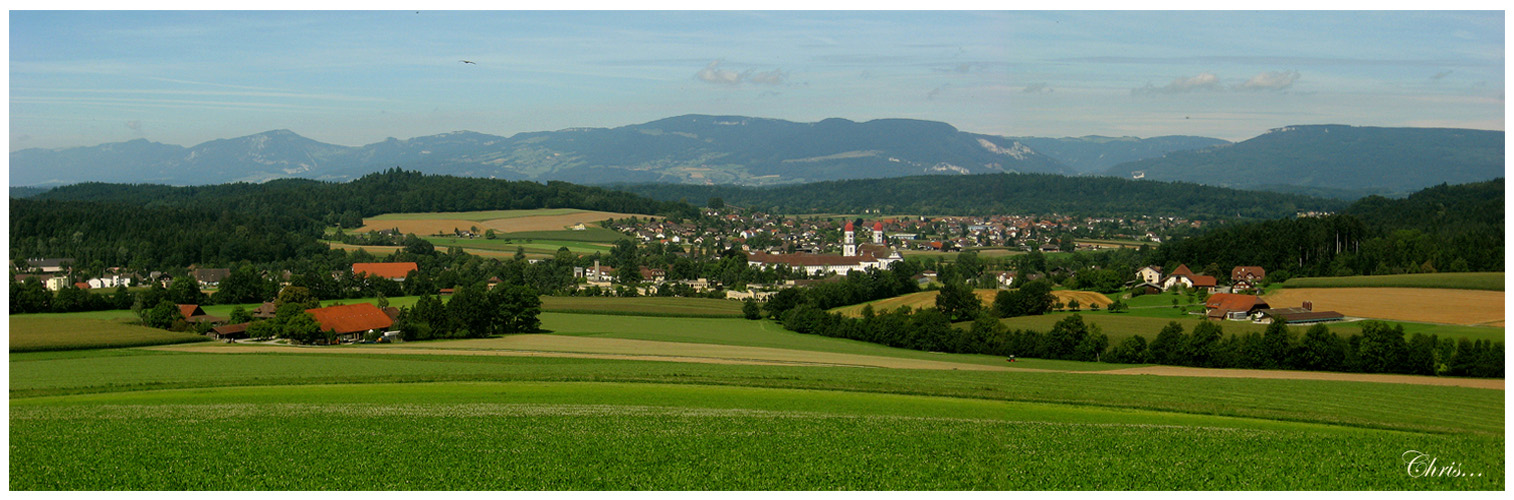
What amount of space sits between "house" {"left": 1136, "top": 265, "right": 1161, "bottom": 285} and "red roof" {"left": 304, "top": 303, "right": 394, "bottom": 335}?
4028 centimetres

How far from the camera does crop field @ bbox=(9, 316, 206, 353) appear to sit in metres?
29.6

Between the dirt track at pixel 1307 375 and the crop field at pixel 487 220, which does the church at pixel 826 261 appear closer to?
the crop field at pixel 487 220

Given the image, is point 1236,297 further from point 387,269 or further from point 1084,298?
point 387,269

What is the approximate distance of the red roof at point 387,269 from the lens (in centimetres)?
5762

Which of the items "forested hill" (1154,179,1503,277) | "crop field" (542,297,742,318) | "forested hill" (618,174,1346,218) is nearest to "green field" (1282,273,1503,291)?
"forested hill" (1154,179,1503,277)

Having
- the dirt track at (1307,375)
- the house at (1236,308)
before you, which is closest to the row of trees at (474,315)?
the dirt track at (1307,375)

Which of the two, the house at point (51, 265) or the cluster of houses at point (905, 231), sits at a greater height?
the cluster of houses at point (905, 231)

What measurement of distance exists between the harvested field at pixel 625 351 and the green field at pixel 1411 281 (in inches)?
1017

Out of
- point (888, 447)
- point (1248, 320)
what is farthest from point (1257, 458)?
point (1248, 320)

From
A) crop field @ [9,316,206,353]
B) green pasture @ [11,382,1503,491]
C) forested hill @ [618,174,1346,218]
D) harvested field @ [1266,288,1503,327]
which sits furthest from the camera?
forested hill @ [618,174,1346,218]

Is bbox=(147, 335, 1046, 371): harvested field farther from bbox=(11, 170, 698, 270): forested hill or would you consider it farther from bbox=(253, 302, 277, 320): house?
bbox=(11, 170, 698, 270): forested hill

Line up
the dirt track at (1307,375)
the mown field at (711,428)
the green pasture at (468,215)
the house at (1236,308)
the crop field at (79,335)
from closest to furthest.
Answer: the mown field at (711,428)
the dirt track at (1307,375)
the crop field at (79,335)
the house at (1236,308)
the green pasture at (468,215)

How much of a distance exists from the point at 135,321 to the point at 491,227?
63.2m

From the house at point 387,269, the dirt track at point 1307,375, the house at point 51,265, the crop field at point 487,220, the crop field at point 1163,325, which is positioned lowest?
the dirt track at point 1307,375
